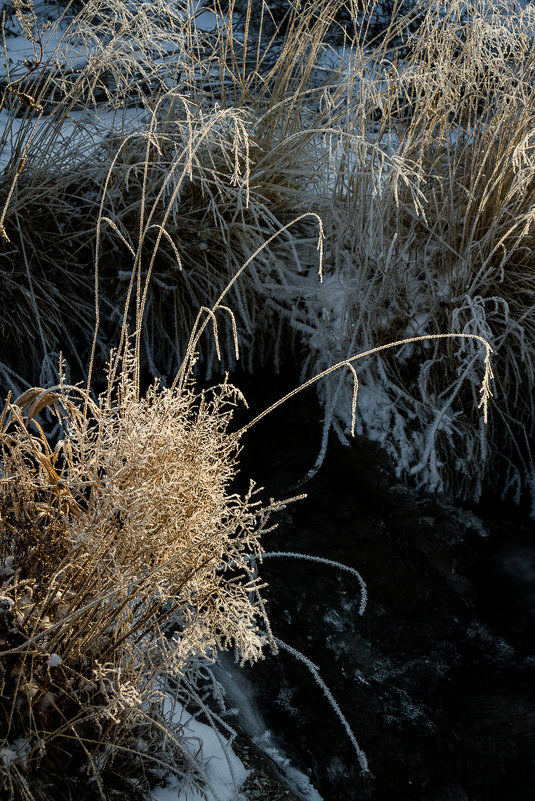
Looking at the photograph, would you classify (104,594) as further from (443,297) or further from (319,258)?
(443,297)

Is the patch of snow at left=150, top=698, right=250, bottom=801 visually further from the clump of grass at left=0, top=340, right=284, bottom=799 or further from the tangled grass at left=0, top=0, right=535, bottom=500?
the tangled grass at left=0, top=0, right=535, bottom=500

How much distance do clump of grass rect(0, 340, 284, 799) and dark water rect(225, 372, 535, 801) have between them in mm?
639

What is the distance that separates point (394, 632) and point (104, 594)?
1.33m

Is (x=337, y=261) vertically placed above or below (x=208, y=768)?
above

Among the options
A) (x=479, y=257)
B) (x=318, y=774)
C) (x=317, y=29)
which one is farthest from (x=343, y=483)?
(x=317, y=29)

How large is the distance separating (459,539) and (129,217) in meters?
1.80

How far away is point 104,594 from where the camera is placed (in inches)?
50.3

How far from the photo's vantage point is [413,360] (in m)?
3.12

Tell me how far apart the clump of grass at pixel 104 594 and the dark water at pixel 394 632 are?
25.2 inches

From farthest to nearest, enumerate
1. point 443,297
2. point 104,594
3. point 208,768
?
point 443,297 → point 208,768 → point 104,594

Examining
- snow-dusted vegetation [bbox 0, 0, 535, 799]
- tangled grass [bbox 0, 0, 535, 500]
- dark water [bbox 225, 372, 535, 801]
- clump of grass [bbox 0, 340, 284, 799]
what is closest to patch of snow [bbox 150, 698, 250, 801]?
clump of grass [bbox 0, 340, 284, 799]

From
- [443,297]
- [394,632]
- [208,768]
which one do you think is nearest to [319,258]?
[443,297]

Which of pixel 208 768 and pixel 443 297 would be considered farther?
pixel 443 297

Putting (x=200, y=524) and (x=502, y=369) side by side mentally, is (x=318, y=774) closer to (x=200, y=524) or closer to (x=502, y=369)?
(x=200, y=524)
